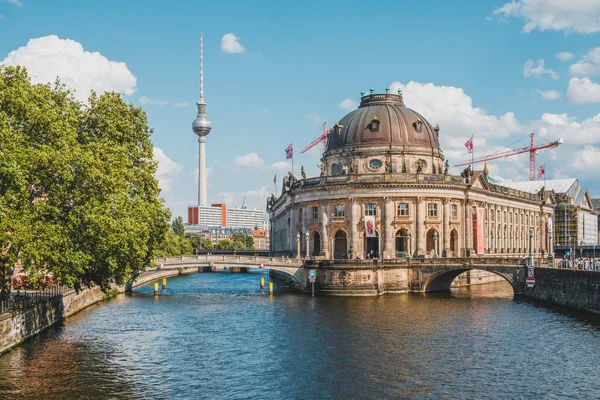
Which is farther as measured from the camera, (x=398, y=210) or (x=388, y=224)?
(x=398, y=210)

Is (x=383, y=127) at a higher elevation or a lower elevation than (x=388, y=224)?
higher

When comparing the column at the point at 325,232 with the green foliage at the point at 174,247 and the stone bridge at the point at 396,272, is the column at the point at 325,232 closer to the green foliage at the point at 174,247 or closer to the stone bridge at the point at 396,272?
the stone bridge at the point at 396,272

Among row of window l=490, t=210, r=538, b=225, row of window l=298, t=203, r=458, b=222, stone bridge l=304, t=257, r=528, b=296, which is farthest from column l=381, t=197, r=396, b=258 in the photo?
row of window l=490, t=210, r=538, b=225

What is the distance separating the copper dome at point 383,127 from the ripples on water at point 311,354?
46962 millimetres

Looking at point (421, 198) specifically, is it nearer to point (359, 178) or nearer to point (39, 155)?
point (359, 178)

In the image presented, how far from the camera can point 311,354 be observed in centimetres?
5212

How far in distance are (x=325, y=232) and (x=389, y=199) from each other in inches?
473

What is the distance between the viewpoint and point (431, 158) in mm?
122875

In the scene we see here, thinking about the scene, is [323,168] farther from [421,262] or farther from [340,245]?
[421,262]

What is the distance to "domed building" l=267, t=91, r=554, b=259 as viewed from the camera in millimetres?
107938

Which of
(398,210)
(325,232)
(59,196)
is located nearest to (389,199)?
(398,210)

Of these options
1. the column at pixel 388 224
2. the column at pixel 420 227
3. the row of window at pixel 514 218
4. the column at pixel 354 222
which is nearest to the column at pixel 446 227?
the column at pixel 420 227

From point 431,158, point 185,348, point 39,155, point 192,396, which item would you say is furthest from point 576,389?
point 431,158

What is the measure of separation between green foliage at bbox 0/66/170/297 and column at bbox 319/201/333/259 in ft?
171
